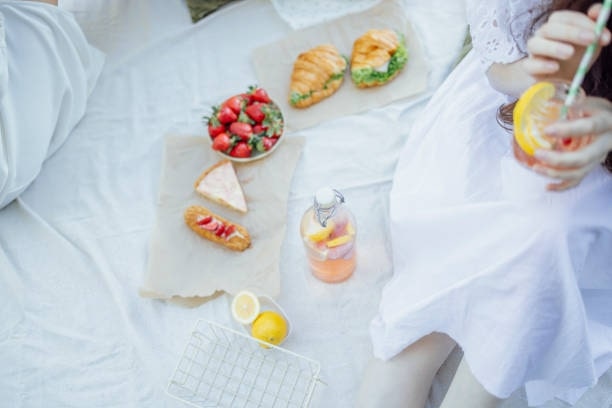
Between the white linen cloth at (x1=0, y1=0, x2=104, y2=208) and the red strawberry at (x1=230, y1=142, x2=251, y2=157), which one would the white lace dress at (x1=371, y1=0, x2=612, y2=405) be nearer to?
the red strawberry at (x1=230, y1=142, x2=251, y2=157)

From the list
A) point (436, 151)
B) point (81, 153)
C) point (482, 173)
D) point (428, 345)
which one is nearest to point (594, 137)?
point (482, 173)

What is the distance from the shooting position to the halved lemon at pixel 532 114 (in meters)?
0.77

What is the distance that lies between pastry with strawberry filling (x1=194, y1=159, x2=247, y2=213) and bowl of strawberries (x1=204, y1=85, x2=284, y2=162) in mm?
48

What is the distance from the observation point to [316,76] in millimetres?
1712

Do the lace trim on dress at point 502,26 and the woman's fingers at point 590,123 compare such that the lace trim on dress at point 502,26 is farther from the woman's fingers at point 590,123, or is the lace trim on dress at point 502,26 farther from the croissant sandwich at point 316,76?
the croissant sandwich at point 316,76

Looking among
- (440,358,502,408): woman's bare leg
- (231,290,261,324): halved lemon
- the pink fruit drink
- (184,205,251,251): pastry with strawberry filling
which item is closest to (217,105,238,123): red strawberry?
(184,205,251,251): pastry with strawberry filling

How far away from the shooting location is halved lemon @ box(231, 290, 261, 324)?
53.3 inches

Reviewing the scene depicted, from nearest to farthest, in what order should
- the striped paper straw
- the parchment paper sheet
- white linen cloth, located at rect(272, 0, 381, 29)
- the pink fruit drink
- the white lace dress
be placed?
the striped paper straw < the white lace dress < the pink fruit drink < the parchment paper sheet < white linen cloth, located at rect(272, 0, 381, 29)

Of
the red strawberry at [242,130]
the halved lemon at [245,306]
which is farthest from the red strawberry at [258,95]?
the halved lemon at [245,306]

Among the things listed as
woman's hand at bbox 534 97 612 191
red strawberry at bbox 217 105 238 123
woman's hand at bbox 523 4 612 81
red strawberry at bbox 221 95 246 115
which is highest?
woman's hand at bbox 523 4 612 81

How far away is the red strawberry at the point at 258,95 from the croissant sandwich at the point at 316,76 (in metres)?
0.07

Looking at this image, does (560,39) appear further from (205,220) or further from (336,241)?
(205,220)

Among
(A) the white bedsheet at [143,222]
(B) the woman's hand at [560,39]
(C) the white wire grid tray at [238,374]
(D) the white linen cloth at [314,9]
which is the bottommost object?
(C) the white wire grid tray at [238,374]

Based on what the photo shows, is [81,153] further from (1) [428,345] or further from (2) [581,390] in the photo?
(2) [581,390]
